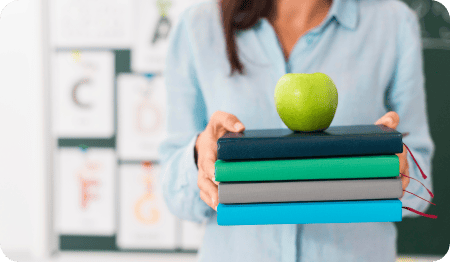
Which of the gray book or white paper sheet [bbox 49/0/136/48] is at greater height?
white paper sheet [bbox 49/0/136/48]

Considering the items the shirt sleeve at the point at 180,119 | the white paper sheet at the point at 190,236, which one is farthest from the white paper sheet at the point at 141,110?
the shirt sleeve at the point at 180,119

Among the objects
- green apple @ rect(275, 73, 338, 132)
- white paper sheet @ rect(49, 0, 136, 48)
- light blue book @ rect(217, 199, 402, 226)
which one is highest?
white paper sheet @ rect(49, 0, 136, 48)

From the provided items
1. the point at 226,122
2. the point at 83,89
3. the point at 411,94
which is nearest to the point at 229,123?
the point at 226,122

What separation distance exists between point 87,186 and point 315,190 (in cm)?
139

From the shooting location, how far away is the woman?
0.74 m

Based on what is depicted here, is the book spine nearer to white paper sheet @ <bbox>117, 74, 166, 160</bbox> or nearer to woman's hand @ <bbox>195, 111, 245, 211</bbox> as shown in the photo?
woman's hand @ <bbox>195, 111, 245, 211</bbox>

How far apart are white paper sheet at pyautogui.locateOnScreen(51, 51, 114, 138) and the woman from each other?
0.87 metres

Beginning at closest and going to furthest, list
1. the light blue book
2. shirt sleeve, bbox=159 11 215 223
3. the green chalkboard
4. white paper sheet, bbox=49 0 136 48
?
the light blue book < shirt sleeve, bbox=159 11 215 223 < the green chalkboard < white paper sheet, bbox=49 0 136 48

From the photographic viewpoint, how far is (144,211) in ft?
5.20

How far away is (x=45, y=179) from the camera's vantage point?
1.58 meters

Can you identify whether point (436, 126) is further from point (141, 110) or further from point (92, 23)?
point (92, 23)

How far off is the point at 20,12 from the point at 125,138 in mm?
773

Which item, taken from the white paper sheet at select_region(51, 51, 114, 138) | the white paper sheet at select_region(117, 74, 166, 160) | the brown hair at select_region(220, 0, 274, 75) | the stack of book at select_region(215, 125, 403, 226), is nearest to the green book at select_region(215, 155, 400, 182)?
the stack of book at select_region(215, 125, 403, 226)

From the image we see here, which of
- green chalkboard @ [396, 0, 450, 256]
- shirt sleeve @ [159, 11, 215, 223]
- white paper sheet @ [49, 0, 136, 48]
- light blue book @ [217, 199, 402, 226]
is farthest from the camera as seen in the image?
white paper sheet @ [49, 0, 136, 48]
